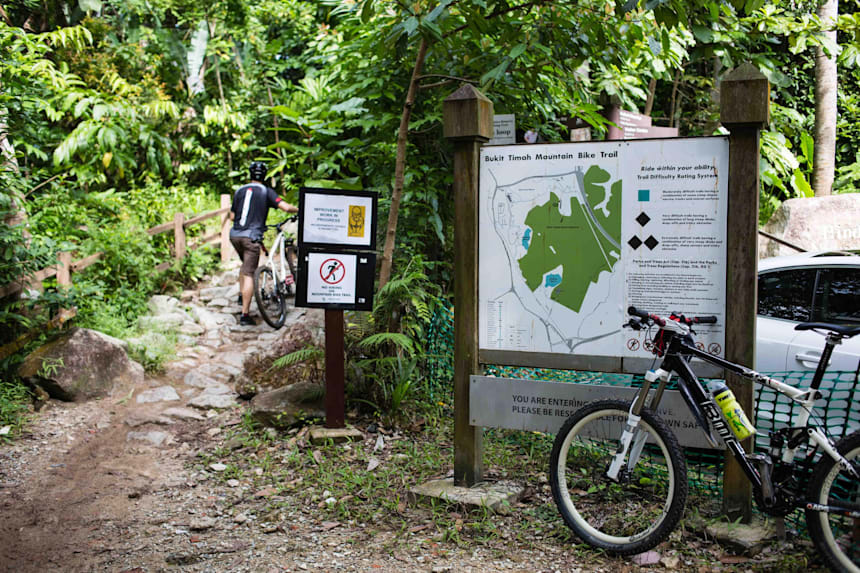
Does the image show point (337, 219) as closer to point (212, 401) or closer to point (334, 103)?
point (212, 401)

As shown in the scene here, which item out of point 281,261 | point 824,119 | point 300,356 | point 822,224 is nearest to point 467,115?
point 300,356

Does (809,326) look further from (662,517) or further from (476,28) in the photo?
(476,28)

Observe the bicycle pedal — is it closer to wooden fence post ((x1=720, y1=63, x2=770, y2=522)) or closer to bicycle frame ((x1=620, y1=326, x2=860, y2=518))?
bicycle frame ((x1=620, y1=326, x2=860, y2=518))

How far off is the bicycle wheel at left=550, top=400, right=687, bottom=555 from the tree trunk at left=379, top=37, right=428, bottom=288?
254 cm

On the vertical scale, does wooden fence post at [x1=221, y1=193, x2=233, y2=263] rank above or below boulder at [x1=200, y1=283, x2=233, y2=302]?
above

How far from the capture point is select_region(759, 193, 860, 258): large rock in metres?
10.4

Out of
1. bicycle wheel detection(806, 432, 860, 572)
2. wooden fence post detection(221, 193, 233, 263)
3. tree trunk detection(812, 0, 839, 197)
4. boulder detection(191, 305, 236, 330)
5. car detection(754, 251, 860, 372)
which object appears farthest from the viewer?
wooden fence post detection(221, 193, 233, 263)

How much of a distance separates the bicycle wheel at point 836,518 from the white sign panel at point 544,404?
656 mm

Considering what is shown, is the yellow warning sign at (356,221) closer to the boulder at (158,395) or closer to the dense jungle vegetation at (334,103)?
the dense jungle vegetation at (334,103)

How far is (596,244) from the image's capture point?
13.1ft

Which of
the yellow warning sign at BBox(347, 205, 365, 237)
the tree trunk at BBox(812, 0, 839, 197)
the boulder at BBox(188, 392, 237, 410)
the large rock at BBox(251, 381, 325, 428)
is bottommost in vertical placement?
the boulder at BBox(188, 392, 237, 410)

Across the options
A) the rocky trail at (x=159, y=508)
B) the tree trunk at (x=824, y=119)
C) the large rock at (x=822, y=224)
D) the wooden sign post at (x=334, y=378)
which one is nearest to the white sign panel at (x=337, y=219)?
the wooden sign post at (x=334, y=378)

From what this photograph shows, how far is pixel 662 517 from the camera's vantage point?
11.2ft

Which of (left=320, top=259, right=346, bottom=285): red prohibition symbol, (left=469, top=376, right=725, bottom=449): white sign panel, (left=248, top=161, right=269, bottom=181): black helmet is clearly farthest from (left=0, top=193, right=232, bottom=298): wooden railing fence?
(left=469, top=376, right=725, bottom=449): white sign panel
